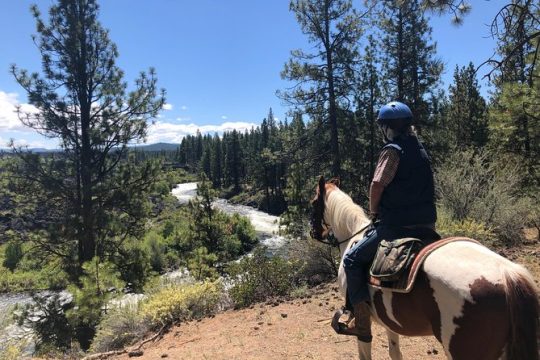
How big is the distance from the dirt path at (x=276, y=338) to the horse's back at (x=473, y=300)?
267 cm

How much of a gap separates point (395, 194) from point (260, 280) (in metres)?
6.25

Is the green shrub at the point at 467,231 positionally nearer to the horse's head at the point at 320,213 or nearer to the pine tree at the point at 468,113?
the horse's head at the point at 320,213

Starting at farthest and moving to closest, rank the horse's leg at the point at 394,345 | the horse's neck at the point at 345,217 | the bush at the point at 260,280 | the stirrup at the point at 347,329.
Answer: the bush at the point at 260,280 < the horse's neck at the point at 345,217 < the horse's leg at the point at 394,345 < the stirrup at the point at 347,329

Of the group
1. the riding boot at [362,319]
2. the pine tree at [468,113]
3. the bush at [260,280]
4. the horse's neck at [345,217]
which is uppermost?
the pine tree at [468,113]

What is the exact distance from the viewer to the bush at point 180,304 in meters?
7.70

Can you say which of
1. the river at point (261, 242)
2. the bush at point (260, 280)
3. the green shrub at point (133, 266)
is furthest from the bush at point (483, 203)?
the green shrub at point (133, 266)

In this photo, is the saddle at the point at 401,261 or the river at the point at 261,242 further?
the river at the point at 261,242

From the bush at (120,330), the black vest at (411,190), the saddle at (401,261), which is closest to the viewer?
the saddle at (401,261)

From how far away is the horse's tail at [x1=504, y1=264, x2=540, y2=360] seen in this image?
2371mm

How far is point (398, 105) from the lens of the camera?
3412 mm

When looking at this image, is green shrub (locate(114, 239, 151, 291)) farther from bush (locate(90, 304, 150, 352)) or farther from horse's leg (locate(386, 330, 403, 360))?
horse's leg (locate(386, 330, 403, 360))

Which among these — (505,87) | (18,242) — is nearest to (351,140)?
(505,87)

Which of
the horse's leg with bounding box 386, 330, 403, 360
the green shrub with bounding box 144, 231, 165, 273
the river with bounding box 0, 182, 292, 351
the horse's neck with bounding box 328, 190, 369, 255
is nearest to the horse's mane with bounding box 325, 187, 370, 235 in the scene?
the horse's neck with bounding box 328, 190, 369, 255

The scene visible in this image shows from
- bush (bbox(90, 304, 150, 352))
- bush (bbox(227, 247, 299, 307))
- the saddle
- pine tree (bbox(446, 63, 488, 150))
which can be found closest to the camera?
the saddle
